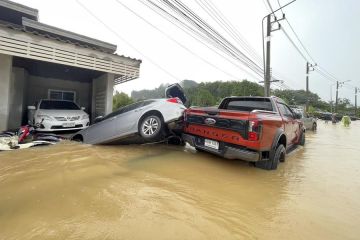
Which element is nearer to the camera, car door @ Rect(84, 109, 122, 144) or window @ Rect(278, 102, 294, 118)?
window @ Rect(278, 102, 294, 118)

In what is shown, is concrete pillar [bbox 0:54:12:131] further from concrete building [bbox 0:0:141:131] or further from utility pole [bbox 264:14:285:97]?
utility pole [bbox 264:14:285:97]

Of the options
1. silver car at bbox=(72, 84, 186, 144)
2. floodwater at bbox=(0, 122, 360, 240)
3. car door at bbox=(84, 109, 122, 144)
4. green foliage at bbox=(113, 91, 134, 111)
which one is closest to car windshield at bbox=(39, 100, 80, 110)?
car door at bbox=(84, 109, 122, 144)

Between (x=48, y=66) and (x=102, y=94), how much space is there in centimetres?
250

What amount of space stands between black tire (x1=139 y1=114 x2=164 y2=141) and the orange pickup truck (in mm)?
789

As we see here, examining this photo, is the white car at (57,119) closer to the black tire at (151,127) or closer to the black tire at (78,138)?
the black tire at (78,138)

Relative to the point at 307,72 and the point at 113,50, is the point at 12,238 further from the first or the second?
the point at 307,72

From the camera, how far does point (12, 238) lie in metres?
2.10

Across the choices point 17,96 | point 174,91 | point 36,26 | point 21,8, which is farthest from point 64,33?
point 174,91

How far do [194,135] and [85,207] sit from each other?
3.32 m

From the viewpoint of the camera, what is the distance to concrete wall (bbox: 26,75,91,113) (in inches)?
451

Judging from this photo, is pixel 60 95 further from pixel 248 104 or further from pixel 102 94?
pixel 248 104

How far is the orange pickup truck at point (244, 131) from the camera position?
4.33 metres

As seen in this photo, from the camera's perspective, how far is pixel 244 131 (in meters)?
4.38

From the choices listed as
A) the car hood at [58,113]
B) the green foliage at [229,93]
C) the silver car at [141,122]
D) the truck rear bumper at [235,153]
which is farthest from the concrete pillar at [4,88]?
the green foliage at [229,93]
